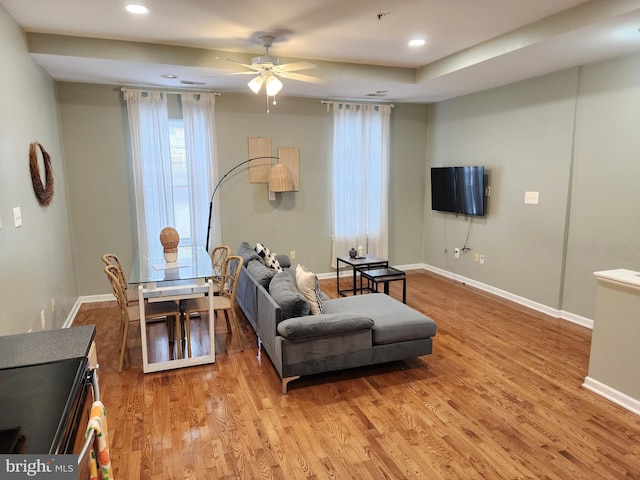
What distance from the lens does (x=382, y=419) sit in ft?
9.01

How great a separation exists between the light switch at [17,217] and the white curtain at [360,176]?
4033 mm

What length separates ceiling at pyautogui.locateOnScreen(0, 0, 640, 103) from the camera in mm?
3141

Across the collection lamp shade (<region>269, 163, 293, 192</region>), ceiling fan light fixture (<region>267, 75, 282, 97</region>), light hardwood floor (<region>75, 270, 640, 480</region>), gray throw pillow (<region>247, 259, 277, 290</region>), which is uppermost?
ceiling fan light fixture (<region>267, 75, 282, 97</region>)

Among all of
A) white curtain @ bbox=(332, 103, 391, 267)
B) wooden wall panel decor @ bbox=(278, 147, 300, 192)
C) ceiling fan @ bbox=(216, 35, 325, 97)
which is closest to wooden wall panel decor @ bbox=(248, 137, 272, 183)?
wooden wall panel decor @ bbox=(278, 147, 300, 192)

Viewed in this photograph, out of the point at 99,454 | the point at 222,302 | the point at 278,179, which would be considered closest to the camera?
the point at 99,454

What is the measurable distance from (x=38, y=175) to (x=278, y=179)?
2.82m

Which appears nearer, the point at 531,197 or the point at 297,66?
the point at 297,66

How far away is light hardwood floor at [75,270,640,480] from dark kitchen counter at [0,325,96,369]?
936 mm

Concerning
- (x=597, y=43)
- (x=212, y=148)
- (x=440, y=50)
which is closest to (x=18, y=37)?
(x=212, y=148)

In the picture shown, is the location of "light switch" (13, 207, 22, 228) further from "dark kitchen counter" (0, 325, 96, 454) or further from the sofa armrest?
the sofa armrest

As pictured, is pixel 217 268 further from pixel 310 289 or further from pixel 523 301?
pixel 523 301

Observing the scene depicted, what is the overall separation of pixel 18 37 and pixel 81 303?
10.3 feet

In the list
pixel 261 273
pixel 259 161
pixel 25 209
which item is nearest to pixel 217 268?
pixel 261 273

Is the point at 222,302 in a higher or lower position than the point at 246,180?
lower
